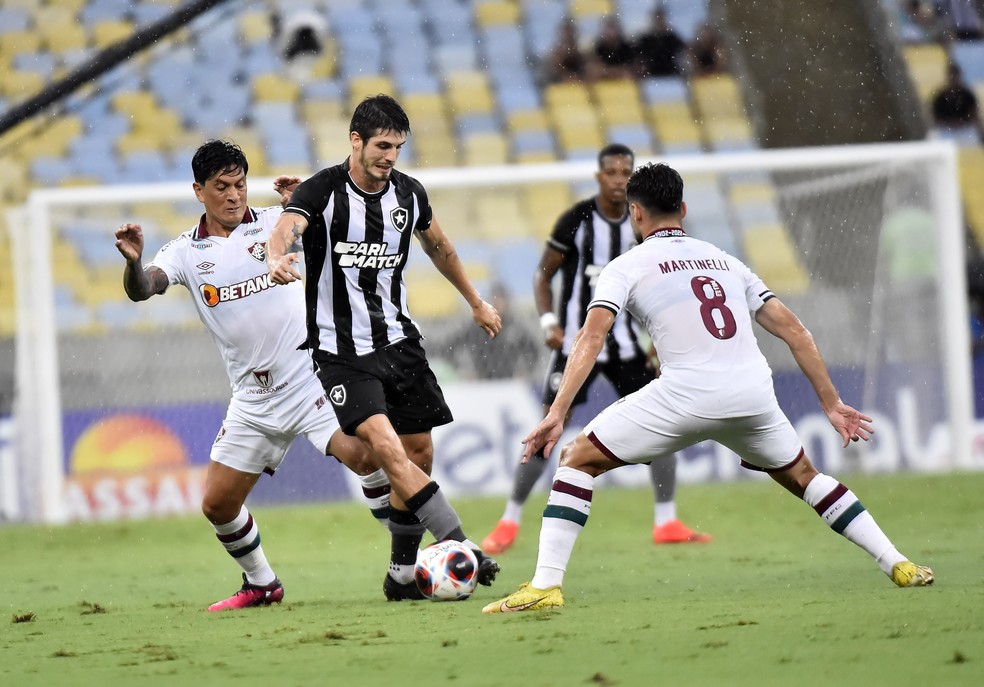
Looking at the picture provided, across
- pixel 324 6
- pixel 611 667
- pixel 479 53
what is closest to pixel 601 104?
pixel 479 53

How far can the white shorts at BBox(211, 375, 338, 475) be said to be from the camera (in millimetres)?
6688

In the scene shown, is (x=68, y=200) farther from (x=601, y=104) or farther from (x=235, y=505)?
(x=601, y=104)

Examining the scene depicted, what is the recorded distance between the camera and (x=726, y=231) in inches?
591

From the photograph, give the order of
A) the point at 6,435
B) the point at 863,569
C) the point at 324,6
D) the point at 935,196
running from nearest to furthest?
the point at 863,569 < the point at 6,435 < the point at 935,196 < the point at 324,6

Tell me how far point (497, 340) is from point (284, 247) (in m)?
7.91

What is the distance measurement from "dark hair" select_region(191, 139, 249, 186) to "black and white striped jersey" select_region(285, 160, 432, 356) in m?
0.51

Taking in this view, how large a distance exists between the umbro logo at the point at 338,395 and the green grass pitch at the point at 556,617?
0.91m

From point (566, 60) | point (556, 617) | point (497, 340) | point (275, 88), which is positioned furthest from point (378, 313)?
point (566, 60)

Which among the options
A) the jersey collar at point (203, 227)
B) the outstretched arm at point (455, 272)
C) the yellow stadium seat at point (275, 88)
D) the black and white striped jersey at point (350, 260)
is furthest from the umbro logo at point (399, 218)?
the yellow stadium seat at point (275, 88)

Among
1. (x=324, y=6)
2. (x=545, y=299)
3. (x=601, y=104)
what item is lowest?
(x=545, y=299)

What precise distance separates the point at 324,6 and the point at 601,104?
4.66 m

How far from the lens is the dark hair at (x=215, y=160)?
259 inches

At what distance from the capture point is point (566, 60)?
66.9ft

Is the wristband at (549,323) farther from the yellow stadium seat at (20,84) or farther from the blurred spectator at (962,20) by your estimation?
the blurred spectator at (962,20)
